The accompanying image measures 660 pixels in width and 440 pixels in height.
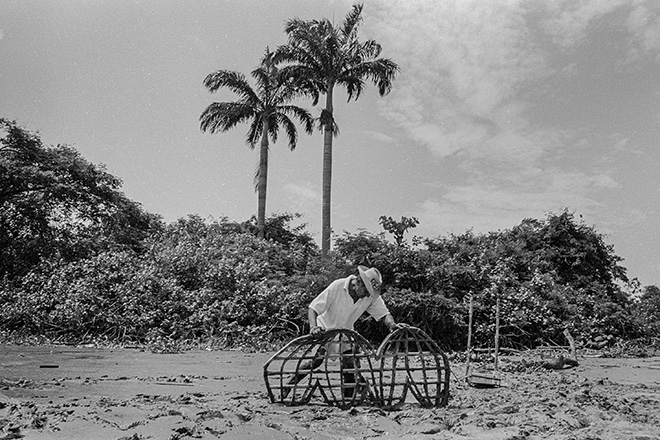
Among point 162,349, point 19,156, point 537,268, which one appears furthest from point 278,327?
point 19,156

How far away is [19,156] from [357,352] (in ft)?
61.4

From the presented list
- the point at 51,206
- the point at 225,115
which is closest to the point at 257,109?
the point at 225,115

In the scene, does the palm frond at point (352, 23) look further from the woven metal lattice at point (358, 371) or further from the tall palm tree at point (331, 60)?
the woven metal lattice at point (358, 371)

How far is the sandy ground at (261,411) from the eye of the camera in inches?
180

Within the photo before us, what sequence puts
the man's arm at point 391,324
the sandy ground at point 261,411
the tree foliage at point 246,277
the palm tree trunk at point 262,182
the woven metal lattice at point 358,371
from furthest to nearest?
1. the palm tree trunk at point 262,182
2. the tree foliage at point 246,277
3. the man's arm at point 391,324
4. the woven metal lattice at point 358,371
5. the sandy ground at point 261,411

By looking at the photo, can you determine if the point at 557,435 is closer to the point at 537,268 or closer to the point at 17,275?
the point at 537,268

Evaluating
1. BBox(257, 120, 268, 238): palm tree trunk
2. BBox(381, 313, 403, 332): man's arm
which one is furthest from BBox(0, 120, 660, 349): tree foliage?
BBox(381, 313, 403, 332): man's arm

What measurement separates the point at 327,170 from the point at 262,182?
12.5ft

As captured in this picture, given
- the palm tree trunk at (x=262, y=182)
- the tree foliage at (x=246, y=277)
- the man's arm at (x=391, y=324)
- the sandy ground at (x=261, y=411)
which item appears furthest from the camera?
the palm tree trunk at (x=262, y=182)

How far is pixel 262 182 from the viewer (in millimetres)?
24422

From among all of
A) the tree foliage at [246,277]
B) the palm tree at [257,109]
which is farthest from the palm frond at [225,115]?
the tree foliage at [246,277]

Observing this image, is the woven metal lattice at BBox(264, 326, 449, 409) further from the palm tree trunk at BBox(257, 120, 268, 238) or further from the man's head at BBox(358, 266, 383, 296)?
the palm tree trunk at BBox(257, 120, 268, 238)

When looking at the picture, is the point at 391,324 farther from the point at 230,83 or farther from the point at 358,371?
the point at 230,83

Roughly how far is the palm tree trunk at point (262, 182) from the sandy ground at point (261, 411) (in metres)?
14.4
